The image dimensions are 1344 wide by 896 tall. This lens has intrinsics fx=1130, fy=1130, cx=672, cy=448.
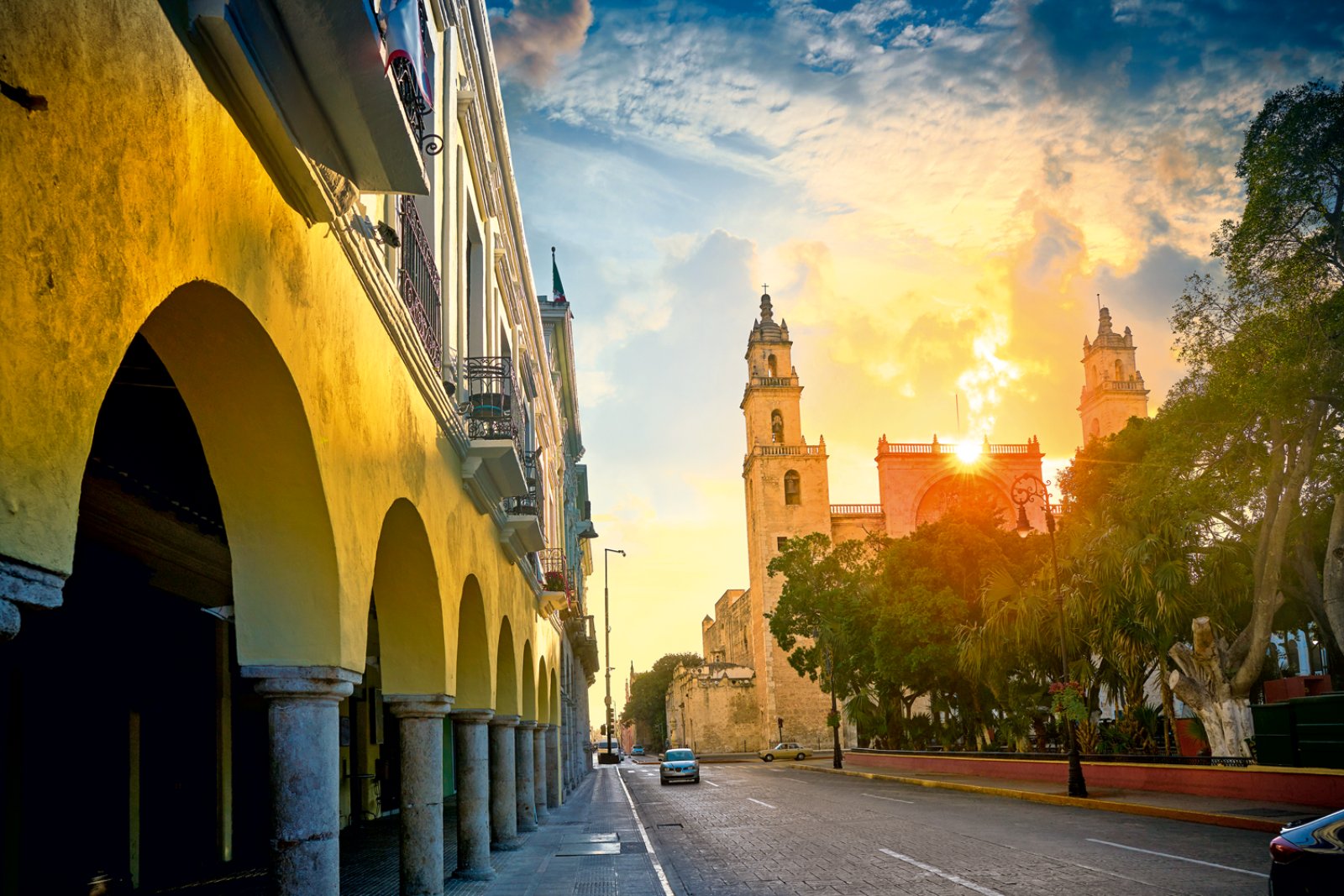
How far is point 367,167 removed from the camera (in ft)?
20.4

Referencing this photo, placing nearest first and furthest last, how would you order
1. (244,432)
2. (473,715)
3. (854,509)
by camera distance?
(244,432)
(473,715)
(854,509)

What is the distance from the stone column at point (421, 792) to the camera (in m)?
10.8

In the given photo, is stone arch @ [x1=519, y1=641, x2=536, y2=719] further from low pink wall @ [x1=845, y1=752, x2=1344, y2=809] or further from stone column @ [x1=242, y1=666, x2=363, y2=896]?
stone column @ [x1=242, y1=666, x2=363, y2=896]

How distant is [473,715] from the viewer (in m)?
14.4

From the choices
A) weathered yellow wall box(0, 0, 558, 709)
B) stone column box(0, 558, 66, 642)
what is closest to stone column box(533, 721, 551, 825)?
weathered yellow wall box(0, 0, 558, 709)

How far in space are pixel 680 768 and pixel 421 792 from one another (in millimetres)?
30931

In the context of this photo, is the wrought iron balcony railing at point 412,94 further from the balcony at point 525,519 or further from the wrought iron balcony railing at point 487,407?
the balcony at point 525,519

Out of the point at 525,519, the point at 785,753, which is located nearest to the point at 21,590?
the point at 525,519

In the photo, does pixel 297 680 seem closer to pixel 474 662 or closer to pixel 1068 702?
pixel 474 662

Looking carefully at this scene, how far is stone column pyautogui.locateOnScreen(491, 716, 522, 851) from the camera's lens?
18.1m

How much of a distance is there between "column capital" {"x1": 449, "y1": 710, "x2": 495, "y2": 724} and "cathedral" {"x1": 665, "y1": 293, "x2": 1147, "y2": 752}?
201 feet

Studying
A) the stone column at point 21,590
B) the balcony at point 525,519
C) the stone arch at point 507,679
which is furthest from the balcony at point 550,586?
the stone column at point 21,590

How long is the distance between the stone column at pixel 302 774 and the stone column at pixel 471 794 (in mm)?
7497

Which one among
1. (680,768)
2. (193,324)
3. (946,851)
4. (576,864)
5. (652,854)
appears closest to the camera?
(193,324)
